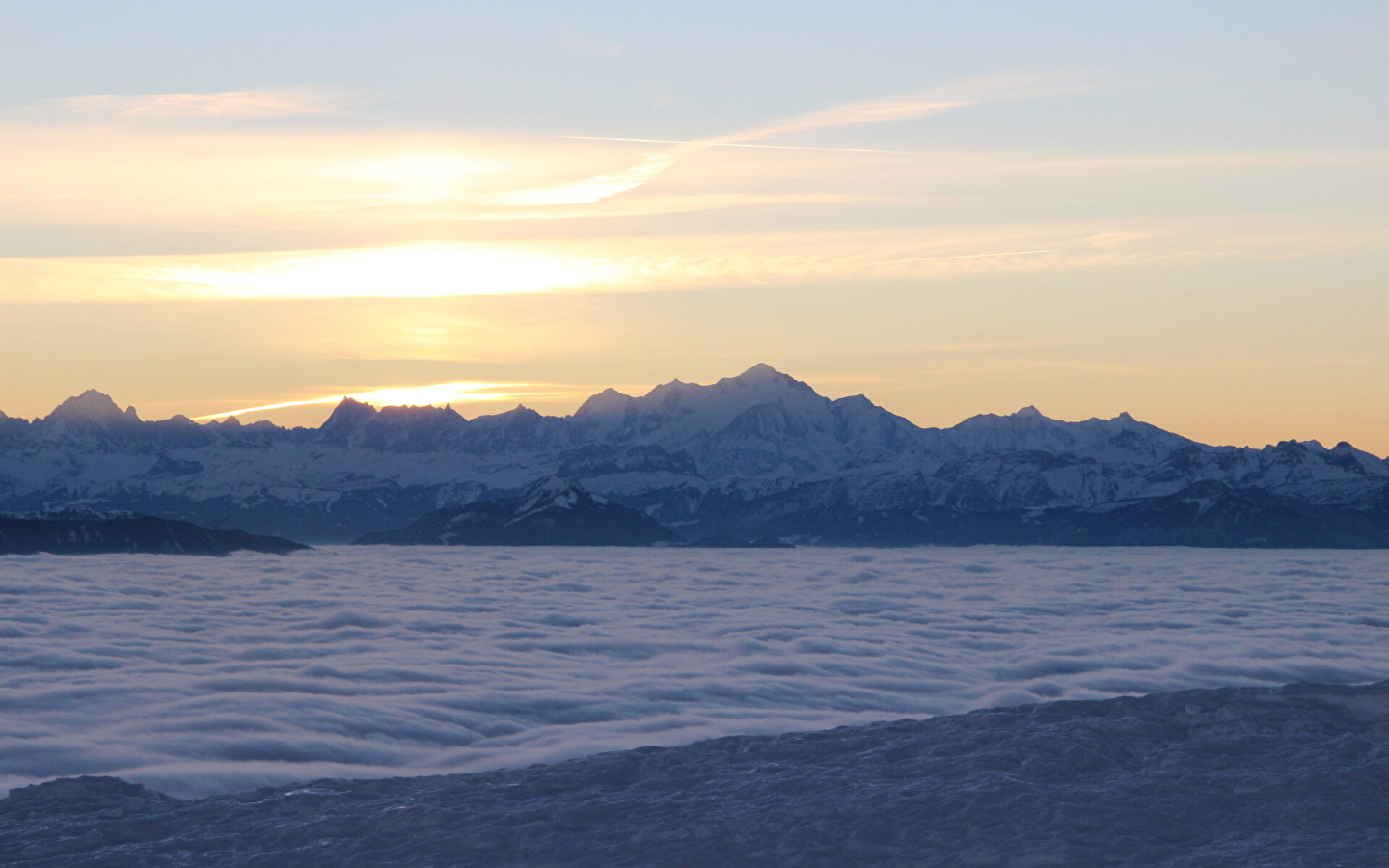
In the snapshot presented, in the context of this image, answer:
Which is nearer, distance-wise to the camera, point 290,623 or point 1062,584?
point 290,623

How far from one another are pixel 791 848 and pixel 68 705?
13.4 meters

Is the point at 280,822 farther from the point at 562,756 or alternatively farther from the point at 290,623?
the point at 290,623

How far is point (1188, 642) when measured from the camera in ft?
115

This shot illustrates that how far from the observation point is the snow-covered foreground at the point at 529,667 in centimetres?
1838

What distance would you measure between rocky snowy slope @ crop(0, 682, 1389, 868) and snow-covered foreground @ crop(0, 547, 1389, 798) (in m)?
1.36

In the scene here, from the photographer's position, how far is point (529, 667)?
27.7 m

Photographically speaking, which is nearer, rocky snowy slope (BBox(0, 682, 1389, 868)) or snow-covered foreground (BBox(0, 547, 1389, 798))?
rocky snowy slope (BBox(0, 682, 1389, 868))

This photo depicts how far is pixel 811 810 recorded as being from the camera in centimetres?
1493

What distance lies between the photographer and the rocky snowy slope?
517 inches

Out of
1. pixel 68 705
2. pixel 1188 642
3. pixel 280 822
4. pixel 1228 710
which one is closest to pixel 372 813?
pixel 280 822

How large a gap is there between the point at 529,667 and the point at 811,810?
13.7 metres

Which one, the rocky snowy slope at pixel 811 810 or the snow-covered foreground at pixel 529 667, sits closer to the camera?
the rocky snowy slope at pixel 811 810

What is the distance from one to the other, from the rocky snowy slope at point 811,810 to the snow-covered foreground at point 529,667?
1359 millimetres

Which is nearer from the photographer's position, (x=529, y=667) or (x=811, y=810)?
(x=811, y=810)
